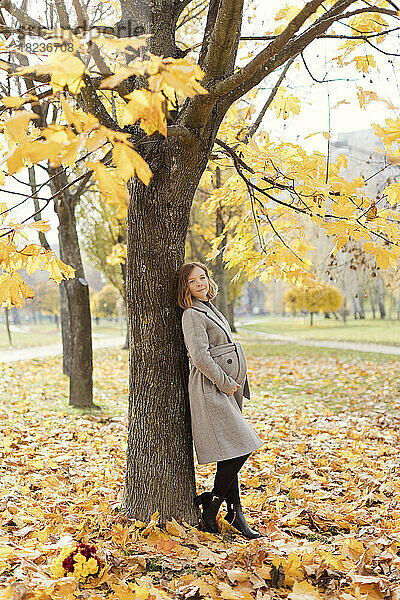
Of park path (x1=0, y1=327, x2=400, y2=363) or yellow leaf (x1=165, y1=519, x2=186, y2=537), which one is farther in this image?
park path (x1=0, y1=327, x2=400, y2=363)

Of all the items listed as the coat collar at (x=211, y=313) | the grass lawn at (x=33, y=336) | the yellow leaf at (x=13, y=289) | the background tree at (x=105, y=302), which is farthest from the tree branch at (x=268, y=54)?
Result: the background tree at (x=105, y=302)

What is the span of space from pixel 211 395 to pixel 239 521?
861mm

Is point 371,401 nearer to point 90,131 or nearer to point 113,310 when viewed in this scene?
point 90,131

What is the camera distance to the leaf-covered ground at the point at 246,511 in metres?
2.84

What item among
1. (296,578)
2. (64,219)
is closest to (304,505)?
(296,578)

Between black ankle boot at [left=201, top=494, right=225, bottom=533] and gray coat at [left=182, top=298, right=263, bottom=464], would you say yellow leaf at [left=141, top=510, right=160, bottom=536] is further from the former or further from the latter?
gray coat at [left=182, top=298, right=263, bottom=464]

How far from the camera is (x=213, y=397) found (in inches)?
142

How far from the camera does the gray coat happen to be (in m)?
3.57

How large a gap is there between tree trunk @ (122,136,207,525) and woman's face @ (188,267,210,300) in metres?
0.13

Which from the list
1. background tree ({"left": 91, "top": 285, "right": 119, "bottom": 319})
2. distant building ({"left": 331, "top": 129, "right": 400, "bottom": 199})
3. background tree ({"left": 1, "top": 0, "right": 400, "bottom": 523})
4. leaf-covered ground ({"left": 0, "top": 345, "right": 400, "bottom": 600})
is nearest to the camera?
leaf-covered ground ({"left": 0, "top": 345, "right": 400, "bottom": 600})

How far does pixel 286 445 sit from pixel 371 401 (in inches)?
137

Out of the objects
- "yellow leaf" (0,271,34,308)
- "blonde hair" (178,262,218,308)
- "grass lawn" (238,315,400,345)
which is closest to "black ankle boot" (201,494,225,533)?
"blonde hair" (178,262,218,308)

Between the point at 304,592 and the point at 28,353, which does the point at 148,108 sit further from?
the point at 28,353

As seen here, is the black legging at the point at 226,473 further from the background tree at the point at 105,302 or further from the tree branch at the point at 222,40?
the background tree at the point at 105,302
